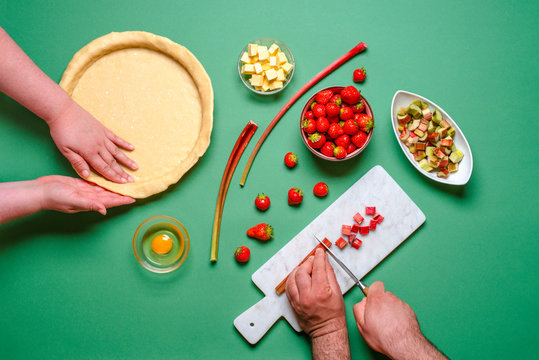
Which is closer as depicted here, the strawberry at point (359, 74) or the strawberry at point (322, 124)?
the strawberry at point (322, 124)

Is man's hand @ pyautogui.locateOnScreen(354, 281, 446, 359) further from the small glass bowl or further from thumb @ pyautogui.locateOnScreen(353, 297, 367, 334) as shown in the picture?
the small glass bowl

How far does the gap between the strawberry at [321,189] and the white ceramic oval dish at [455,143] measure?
46cm

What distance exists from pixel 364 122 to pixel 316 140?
26 centimetres

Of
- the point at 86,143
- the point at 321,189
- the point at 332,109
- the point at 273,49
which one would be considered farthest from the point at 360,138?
the point at 86,143

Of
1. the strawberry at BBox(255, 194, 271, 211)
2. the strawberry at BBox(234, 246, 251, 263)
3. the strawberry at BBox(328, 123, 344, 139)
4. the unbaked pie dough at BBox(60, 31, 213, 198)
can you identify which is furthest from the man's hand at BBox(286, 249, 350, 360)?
the unbaked pie dough at BBox(60, 31, 213, 198)

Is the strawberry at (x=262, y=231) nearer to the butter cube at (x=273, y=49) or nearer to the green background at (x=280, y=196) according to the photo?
the green background at (x=280, y=196)

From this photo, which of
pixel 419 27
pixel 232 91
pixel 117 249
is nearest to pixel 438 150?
pixel 419 27

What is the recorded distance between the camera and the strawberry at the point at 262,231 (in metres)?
1.89

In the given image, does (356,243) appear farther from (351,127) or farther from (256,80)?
(256,80)

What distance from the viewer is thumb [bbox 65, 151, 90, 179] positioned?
1.78 metres

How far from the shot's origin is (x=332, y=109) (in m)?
1.83

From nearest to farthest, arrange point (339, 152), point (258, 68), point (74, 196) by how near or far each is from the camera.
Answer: point (74, 196) → point (339, 152) → point (258, 68)

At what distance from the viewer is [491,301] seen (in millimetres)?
1993

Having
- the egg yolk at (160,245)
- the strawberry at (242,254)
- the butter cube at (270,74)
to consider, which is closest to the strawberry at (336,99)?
the butter cube at (270,74)
